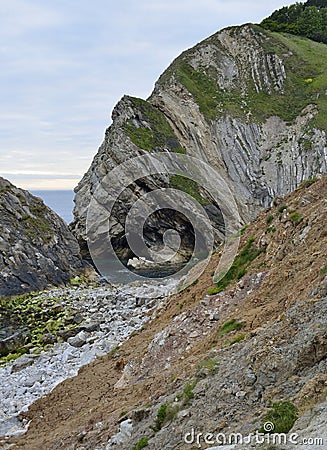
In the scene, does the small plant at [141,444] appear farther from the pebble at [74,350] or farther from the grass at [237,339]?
the pebble at [74,350]

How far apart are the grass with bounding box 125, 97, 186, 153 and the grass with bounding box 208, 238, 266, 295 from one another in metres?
40.8

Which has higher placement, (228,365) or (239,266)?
(239,266)

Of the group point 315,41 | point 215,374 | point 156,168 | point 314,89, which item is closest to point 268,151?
point 314,89

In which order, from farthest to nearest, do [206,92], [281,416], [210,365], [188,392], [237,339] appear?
[206,92] → [237,339] → [210,365] → [188,392] → [281,416]

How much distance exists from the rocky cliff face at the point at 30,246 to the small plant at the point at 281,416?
92.7ft

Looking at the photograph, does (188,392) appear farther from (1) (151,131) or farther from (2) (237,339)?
(1) (151,131)

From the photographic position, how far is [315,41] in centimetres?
9600

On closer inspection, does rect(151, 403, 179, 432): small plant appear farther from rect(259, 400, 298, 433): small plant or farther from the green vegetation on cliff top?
the green vegetation on cliff top

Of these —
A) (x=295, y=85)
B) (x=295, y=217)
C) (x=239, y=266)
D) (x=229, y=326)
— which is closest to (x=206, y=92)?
(x=295, y=85)

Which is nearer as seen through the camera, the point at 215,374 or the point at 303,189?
the point at 215,374

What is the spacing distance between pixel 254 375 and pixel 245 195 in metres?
55.9

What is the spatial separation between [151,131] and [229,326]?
166 ft

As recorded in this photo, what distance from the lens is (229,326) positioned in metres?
11.1

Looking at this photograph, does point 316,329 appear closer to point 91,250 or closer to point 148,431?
point 148,431
